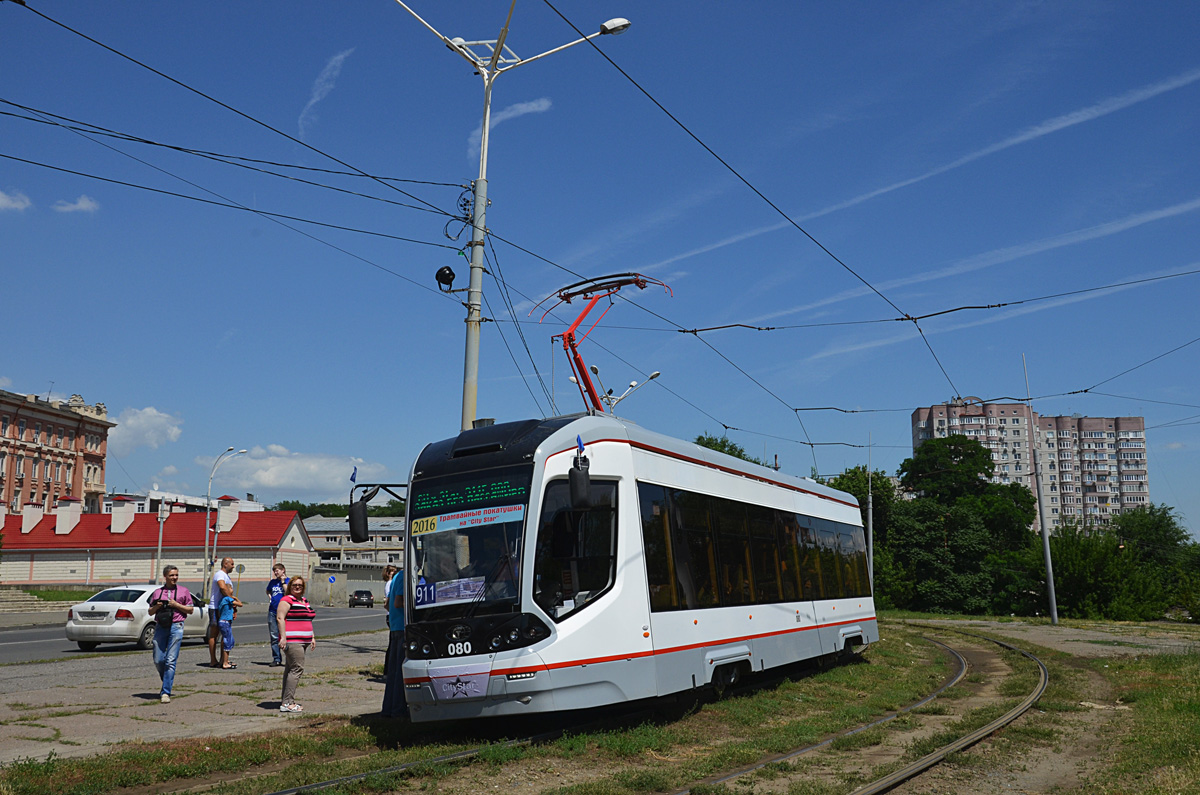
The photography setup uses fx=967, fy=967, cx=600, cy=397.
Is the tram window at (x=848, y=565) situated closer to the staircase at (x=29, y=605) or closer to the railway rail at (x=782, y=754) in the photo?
the railway rail at (x=782, y=754)

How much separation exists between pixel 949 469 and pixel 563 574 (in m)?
86.7

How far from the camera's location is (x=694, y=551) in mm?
11516

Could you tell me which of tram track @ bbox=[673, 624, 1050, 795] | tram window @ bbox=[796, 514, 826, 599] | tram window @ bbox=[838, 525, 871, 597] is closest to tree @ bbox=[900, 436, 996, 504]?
tram window @ bbox=[838, 525, 871, 597]

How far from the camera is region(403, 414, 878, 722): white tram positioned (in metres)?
9.20

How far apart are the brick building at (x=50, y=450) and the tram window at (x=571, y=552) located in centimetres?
8745

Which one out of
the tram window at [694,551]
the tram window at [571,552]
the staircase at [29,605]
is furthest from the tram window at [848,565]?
the staircase at [29,605]

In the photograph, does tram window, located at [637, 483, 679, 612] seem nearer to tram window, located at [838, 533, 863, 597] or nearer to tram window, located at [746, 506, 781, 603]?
tram window, located at [746, 506, 781, 603]

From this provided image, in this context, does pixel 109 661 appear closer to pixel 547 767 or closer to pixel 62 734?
pixel 62 734

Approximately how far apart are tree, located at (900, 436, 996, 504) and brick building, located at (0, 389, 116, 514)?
77.2m

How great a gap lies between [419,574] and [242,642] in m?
16.2

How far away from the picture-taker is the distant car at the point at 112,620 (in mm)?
20391

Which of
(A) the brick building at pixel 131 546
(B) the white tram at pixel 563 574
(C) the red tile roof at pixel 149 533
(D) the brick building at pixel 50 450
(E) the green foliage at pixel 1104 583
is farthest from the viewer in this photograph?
(D) the brick building at pixel 50 450

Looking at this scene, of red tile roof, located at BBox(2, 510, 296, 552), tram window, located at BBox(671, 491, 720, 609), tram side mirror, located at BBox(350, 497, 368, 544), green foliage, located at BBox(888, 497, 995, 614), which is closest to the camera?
tram side mirror, located at BBox(350, 497, 368, 544)

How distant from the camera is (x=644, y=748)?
9.02 m
